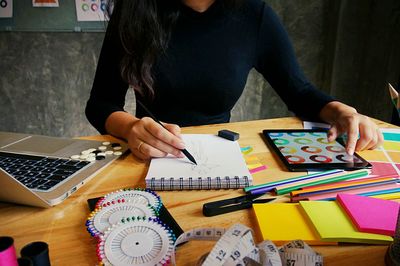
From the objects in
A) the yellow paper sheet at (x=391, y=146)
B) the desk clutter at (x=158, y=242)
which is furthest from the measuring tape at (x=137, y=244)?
the yellow paper sheet at (x=391, y=146)

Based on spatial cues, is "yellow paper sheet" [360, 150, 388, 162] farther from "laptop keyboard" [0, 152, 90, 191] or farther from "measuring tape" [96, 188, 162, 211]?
"laptop keyboard" [0, 152, 90, 191]

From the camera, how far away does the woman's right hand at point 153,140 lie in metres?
0.67

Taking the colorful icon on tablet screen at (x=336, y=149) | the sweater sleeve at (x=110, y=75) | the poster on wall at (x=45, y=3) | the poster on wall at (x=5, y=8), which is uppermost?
the poster on wall at (x=45, y=3)

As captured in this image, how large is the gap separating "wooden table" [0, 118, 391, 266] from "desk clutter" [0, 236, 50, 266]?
0.23 ft

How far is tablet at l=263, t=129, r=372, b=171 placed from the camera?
25.6 inches

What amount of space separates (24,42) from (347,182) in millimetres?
1767

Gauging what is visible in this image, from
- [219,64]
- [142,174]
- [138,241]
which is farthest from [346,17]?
[138,241]

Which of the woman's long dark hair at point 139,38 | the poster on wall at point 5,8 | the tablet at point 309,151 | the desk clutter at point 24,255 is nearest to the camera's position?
the desk clutter at point 24,255

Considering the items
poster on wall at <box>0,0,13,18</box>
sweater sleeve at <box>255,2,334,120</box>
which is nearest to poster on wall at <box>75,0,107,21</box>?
poster on wall at <box>0,0,13,18</box>

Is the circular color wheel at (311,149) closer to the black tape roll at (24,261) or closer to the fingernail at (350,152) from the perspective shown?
the fingernail at (350,152)

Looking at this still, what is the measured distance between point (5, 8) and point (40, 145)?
4.36 ft

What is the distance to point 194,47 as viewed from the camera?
3.51ft

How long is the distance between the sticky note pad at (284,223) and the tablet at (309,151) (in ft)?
0.51

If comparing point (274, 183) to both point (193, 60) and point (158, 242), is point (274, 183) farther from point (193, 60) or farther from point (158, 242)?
point (193, 60)
